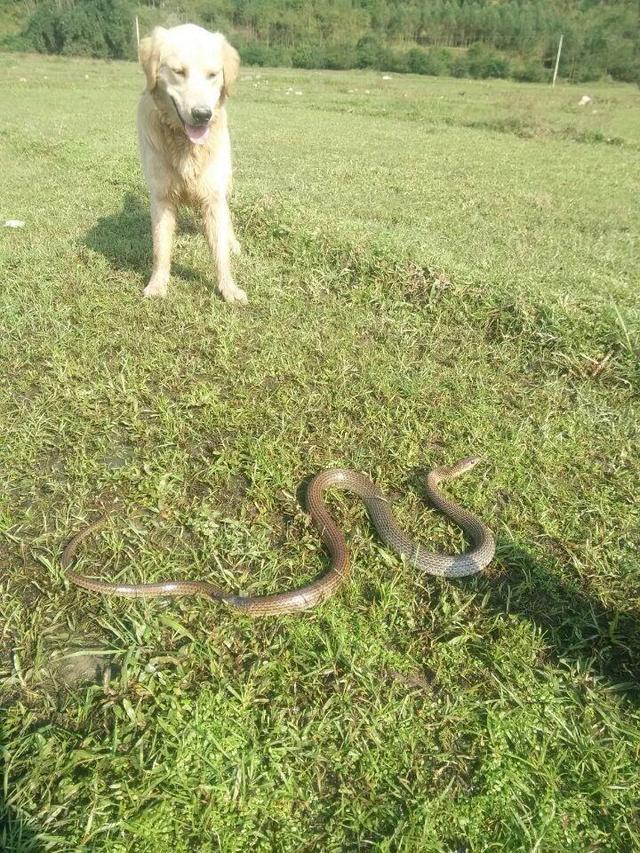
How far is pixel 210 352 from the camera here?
4.18 metres

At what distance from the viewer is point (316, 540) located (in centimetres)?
271

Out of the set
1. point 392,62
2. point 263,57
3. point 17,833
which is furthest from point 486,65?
point 17,833

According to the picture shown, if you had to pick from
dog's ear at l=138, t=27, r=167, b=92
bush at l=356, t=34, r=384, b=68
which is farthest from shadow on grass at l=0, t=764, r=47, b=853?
bush at l=356, t=34, r=384, b=68

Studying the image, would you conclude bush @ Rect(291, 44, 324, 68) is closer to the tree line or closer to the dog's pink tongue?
the tree line

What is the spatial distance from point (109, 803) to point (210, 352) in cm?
307

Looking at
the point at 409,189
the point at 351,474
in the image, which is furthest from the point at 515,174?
the point at 351,474

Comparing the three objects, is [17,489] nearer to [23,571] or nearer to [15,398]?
[23,571]

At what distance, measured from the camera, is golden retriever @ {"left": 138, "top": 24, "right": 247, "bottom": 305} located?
3941mm

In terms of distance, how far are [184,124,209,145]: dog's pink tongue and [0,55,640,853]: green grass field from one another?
1.31 meters

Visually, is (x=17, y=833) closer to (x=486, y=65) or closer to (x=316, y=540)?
(x=316, y=540)

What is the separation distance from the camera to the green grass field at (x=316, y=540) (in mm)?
1761

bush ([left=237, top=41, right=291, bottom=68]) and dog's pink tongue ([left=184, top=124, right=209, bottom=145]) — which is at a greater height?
bush ([left=237, top=41, right=291, bottom=68])

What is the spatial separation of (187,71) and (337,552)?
3625 mm

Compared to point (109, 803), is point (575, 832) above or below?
below
